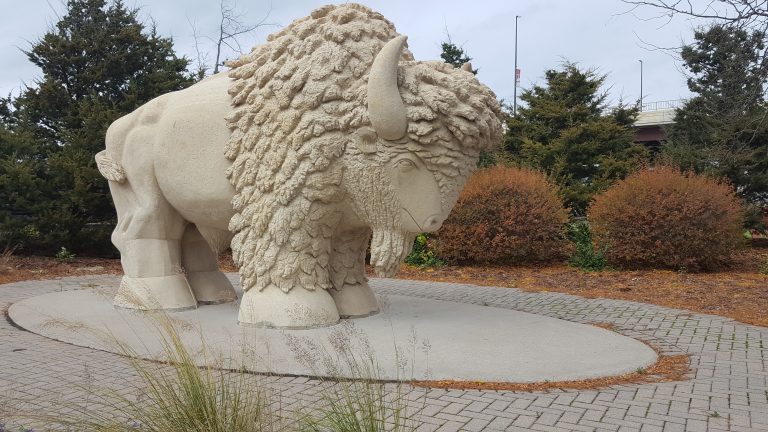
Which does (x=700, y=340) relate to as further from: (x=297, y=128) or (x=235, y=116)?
(x=235, y=116)

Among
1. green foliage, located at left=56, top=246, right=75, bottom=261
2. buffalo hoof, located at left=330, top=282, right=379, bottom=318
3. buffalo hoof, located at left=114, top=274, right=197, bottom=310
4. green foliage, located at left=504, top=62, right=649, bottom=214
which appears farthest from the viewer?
green foliage, located at left=504, top=62, right=649, bottom=214

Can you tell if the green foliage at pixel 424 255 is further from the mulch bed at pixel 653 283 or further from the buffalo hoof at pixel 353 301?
the buffalo hoof at pixel 353 301

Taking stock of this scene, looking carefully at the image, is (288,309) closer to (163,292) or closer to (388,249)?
(388,249)

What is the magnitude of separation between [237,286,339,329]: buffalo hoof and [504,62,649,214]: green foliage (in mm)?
12004

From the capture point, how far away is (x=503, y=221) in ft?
35.9

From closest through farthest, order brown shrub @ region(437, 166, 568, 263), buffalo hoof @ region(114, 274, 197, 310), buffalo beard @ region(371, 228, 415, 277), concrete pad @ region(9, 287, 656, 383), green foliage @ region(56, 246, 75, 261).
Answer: concrete pad @ region(9, 287, 656, 383) < buffalo beard @ region(371, 228, 415, 277) < buffalo hoof @ region(114, 274, 197, 310) < brown shrub @ region(437, 166, 568, 263) < green foliage @ region(56, 246, 75, 261)

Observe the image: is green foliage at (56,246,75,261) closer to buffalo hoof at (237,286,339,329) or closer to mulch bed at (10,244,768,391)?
mulch bed at (10,244,768,391)

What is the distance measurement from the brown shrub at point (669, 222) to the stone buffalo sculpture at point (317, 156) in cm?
643

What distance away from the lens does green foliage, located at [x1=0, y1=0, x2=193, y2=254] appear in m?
11.8

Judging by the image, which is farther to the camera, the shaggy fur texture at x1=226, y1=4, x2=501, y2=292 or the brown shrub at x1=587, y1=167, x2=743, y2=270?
the brown shrub at x1=587, y1=167, x2=743, y2=270

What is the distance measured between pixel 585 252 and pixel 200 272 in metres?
7.35

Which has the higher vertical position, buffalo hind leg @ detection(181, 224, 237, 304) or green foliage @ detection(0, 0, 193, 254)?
green foliage @ detection(0, 0, 193, 254)

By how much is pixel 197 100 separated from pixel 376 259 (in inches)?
86.8

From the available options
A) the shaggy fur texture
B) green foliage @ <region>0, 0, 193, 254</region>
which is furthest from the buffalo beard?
green foliage @ <region>0, 0, 193, 254</region>
